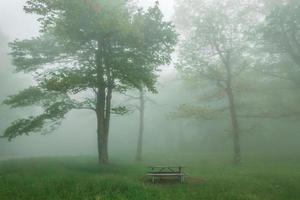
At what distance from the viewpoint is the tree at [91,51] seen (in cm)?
1839

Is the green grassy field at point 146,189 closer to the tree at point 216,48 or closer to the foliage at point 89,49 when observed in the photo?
the foliage at point 89,49

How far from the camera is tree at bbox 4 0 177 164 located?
60.3ft

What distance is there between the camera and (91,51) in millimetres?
21312

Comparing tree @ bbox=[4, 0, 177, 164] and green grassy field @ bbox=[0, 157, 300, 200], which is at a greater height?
tree @ bbox=[4, 0, 177, 164]

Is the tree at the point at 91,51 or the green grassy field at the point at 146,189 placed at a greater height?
the tree at the point at 91,51

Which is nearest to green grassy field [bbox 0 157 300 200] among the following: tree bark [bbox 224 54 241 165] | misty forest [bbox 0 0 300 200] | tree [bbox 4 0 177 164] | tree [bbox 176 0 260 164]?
misty forest [bbox 0 0 300 200]

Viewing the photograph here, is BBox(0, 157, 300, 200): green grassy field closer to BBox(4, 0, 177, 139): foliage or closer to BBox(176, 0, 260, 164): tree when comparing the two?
BBox(4, 0, 177, 139): foliage

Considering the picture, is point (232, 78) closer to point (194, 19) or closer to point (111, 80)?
point (194, 19)

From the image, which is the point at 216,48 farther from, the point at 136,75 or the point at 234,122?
the point at 136,75

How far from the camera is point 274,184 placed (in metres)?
15.9

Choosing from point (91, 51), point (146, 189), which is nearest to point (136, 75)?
point (91, 51)

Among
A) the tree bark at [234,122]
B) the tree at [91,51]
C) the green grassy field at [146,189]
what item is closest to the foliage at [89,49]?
the tree at [91,51]

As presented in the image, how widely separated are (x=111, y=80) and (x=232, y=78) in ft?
41.4

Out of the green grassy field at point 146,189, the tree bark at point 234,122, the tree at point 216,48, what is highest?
the tree at point 216,48
